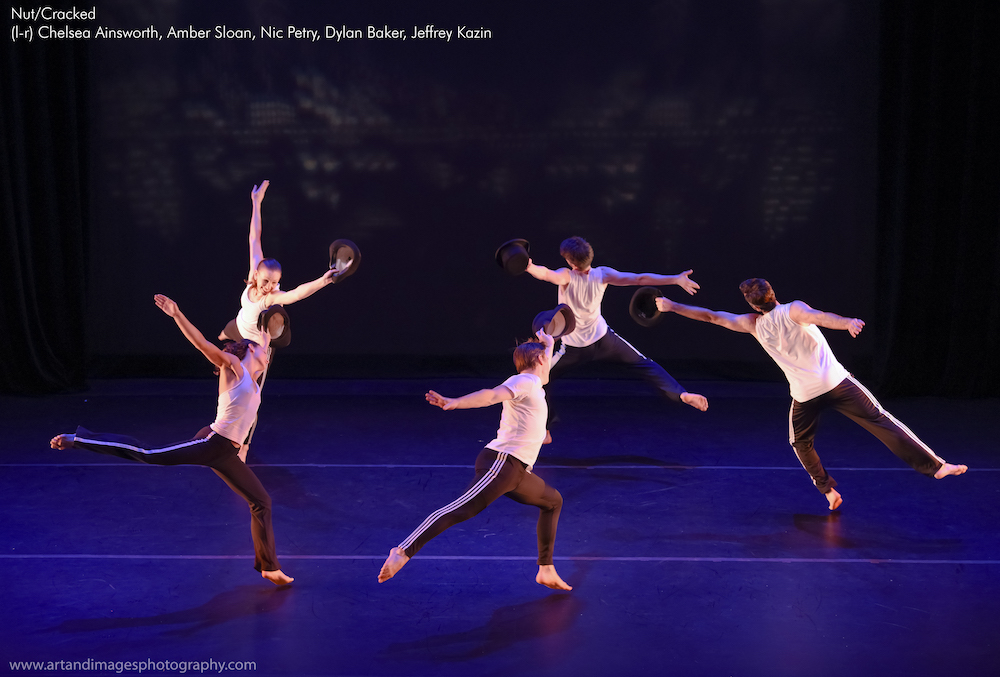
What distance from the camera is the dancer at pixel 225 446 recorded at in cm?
442

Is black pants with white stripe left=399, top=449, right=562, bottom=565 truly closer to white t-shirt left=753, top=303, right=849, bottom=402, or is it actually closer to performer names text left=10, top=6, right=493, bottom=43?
white t-shirt left=753, top=303, right=849, bottom=402

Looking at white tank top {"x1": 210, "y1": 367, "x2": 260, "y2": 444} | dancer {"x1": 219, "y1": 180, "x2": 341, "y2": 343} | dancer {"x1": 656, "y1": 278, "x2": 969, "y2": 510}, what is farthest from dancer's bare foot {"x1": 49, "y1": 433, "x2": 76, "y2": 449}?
dancer {"x1": 656, "y1": 278, "x2": 969, "y2": 510}

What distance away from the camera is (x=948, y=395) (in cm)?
922

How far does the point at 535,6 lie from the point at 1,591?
7.46m

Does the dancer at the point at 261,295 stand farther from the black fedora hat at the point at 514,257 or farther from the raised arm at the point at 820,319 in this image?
the raised arm at the point at 820,319

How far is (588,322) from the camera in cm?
707

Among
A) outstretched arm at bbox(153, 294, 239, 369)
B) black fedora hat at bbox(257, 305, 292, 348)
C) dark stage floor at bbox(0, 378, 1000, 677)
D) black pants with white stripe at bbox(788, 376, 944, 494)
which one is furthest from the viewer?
black fedora hat at bbox(257, 305, 292, 348)

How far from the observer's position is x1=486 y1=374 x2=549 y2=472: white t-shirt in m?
4.38

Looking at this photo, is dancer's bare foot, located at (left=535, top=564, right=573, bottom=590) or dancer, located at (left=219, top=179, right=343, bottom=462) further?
dancer, located at (left=219, top=179, right=343, bottom=462)

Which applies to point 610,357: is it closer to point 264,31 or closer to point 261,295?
point 261,295

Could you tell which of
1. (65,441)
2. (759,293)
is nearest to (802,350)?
(759,293)

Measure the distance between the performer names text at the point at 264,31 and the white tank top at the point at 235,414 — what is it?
6071 millimetres

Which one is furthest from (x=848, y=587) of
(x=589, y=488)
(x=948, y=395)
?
(x=948, y=395)

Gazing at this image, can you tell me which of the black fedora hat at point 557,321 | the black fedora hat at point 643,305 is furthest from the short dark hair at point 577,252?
the black fedora hat at point 643,305
